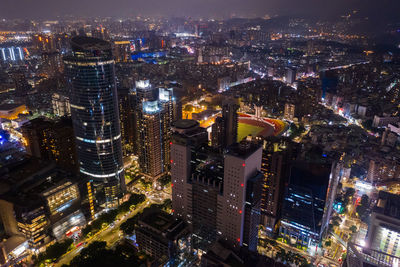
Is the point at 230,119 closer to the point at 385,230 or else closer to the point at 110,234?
the point at 110,234

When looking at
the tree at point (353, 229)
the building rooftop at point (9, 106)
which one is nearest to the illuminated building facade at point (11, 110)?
the building rooftop at point (9, 106)

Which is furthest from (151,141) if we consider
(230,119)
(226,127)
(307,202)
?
(307,202)

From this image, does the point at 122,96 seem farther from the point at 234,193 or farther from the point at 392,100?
the point at 392,100

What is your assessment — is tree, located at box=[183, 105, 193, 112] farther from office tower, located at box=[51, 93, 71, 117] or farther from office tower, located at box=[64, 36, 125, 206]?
office tower, located at box=[64, 36, 125, 206]

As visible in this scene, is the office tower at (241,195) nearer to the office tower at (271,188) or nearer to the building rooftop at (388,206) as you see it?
the office tower at (271,188)

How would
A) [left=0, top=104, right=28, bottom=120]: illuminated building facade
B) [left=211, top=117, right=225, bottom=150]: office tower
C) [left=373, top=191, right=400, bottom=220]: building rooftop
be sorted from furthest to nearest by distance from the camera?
1. [left=0, top=104, right=28, bottom=120]: illuminated building facade
2. [left=211, top=117, right=225, bottom=150]: office tower
3. [left=373, top=191, right=400, bottom=220]: building rooftop

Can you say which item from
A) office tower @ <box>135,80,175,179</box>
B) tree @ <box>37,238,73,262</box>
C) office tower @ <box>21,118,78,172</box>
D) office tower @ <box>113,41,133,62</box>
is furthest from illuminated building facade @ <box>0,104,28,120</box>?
office tower @ <box>113,41,133,62</box>
